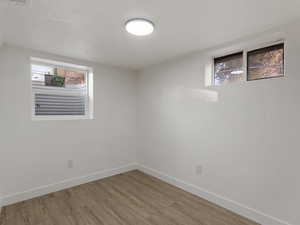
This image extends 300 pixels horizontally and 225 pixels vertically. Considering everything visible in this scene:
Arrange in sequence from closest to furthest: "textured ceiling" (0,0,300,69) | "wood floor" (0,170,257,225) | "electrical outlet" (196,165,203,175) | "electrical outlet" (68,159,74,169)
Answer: "textured ceiling" (0,0,300,69)
"wood floor" (0,170,257,225)
"electrical outlet" (196,165,203,175)
"electrical outlet" (68,159,74,169)

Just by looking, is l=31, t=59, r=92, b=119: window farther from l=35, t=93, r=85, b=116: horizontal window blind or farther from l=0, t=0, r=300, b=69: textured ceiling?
l=0, t=0, r=300, b=69: textured ceiling

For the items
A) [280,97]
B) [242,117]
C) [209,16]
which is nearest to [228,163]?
[242,117]

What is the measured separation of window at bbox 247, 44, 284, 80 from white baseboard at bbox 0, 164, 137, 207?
2874 millimetres

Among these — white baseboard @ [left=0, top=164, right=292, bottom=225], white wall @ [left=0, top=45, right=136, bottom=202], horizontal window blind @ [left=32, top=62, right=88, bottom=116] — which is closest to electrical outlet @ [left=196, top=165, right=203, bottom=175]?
white baseboard @ [left=0, top=164, right=292, bottom=225]

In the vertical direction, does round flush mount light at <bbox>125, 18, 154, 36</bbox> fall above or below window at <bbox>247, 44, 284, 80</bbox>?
above

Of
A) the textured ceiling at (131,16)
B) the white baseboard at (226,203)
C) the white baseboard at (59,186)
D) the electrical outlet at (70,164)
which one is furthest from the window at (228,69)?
the electrical outlet at (70,164)

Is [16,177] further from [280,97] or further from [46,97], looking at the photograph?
[280,97]

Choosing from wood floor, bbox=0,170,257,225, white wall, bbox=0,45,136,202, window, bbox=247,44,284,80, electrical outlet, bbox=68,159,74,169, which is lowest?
wood floor, bbox=0,170,257,225

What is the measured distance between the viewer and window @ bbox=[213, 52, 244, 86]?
2278 millimetres

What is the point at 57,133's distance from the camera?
273 centimetres

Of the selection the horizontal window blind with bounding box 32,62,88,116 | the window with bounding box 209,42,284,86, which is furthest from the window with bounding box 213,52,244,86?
the horizontal window blind with bounding box 32,62,88,116

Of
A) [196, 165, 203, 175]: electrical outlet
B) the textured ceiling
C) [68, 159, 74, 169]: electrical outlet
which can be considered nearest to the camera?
the textured ceiling

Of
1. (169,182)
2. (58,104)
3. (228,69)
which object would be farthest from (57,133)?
(228,69)

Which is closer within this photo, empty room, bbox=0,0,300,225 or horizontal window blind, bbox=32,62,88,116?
empty room, bbox=0,0,300,225
